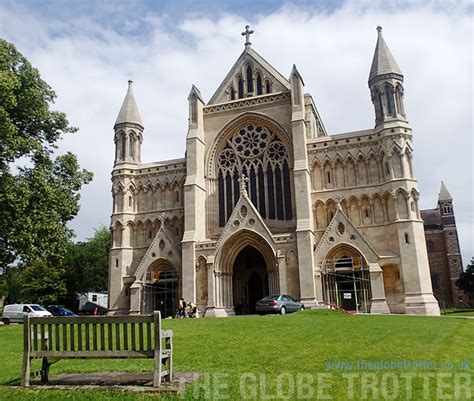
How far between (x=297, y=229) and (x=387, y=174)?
7.51 metres

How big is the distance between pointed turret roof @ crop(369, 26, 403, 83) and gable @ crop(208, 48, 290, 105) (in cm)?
693

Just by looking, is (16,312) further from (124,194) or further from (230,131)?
(230,131)

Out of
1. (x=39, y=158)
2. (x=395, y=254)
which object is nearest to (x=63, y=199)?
(x=39, y=158)

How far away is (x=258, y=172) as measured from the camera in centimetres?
3666

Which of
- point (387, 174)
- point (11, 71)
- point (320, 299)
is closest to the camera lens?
point (11, 71)

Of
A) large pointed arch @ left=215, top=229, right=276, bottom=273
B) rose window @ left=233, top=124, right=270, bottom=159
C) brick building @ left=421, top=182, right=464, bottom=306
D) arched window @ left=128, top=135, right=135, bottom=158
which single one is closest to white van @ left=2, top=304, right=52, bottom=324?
large pointed arch @ left=215, top=229, right=276, bottom=273

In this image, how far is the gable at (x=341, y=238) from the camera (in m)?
30.8

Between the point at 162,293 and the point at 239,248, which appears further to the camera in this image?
the point at 162,293

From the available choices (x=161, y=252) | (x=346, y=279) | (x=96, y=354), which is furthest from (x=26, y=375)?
(x=161, y=252)

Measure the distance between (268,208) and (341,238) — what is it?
6.49m

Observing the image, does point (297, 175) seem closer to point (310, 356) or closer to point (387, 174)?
point (387, 174)

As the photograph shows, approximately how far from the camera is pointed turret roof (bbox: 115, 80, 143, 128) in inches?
1587

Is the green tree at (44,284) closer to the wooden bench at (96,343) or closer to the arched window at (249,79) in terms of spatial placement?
the arched window at (249,79)

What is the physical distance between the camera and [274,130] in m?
36.8
